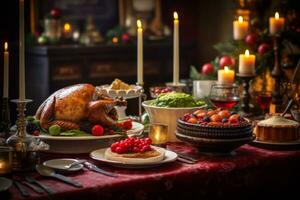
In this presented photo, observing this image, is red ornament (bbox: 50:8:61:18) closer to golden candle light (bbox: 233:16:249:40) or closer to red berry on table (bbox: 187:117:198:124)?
golden candle light (bbox: 233:16:249:40)

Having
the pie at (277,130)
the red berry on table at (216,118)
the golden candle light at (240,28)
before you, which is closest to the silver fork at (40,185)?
the red berry on table at (216,118)

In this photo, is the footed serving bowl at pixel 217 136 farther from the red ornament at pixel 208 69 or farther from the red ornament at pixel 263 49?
the red ornament at pixel 208 69

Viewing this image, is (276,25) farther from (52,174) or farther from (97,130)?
(52,174)

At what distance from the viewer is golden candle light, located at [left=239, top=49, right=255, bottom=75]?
3.34 metres

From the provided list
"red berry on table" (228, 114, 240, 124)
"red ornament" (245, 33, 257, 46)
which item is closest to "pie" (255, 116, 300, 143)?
"red berry on table" (228, 114, 240, 124)

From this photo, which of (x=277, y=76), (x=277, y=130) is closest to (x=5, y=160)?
(x=277, y=130)

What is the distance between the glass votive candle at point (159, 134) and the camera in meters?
2.63

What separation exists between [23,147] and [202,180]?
0.64m

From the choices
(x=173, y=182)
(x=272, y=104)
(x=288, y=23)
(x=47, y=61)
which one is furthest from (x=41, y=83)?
(x=173, y=182)

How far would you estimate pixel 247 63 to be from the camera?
335 centimetres

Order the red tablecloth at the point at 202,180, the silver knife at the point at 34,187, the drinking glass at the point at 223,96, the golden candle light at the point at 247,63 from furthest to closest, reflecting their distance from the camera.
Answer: the golden candle light at the point at 247,63, the drinking glass at the point at 223,96, the red tablecloth at the point at 202,180, the silver knife at the point at 34,187

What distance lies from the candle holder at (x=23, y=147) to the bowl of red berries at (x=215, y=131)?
55cm

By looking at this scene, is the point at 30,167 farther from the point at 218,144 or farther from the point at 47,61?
the point at 47,61

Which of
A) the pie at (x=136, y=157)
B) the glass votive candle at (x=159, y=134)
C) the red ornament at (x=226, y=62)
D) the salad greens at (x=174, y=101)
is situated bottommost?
the pie at (x=136, y=157)
